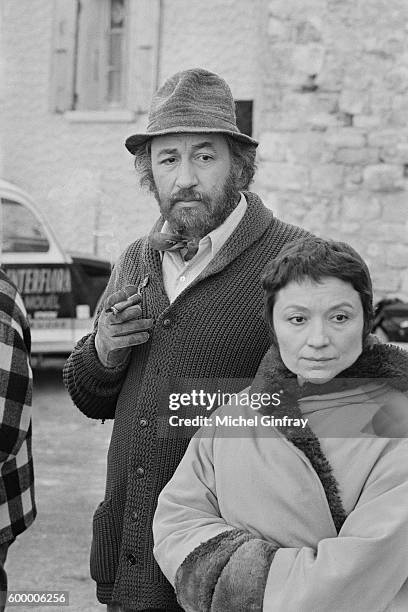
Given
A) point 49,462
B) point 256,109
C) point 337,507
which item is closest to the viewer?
point 337,507

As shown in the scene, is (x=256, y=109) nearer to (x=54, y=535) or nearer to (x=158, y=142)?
(x=54, y=535)

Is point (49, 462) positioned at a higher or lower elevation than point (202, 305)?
lower

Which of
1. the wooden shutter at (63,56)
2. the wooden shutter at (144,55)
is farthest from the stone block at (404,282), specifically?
the wooden shutter at (63,56)

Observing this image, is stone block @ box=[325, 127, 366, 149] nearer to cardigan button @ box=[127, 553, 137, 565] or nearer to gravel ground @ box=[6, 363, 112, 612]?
gravel ground @ box=[6, 363, 112, 612]

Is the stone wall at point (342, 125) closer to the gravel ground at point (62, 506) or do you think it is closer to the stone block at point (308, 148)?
the stone block at point (308, 148)

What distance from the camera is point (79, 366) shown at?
2188mm

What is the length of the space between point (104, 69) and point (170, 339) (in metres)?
9.03

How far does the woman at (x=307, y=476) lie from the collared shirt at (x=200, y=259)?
412 millimetres

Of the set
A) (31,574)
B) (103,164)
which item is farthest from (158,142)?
(103,164)

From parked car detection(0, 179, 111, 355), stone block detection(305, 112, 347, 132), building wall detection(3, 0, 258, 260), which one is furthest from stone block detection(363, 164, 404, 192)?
parked car detection(0, 179, 111, 355)

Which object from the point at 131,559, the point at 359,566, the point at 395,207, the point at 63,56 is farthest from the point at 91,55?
the point at 359,566

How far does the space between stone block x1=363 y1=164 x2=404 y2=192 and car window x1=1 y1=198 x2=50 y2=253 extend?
293 centimetres

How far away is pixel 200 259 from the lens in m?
2.15

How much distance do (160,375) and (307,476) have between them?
22.0 inches
